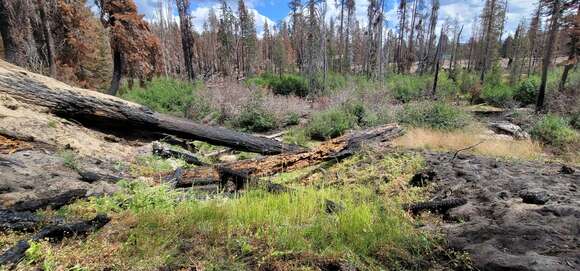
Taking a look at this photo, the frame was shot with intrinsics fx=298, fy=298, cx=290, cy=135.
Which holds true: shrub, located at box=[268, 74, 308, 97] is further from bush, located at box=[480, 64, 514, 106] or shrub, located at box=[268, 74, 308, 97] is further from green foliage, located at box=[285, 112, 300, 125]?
bush, located at box=[480, 64, 514, 106]

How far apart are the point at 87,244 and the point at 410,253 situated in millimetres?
2552

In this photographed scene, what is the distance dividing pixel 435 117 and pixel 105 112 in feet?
32.1

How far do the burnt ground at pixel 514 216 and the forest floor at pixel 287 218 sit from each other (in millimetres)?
12

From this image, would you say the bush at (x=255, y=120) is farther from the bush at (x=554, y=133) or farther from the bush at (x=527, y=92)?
the bush at (x=527, y=92)

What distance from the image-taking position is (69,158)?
4391 millimetres

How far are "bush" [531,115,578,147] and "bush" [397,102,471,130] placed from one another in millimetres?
1972

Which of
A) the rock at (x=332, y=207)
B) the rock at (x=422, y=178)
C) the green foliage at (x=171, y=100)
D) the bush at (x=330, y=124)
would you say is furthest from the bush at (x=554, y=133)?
the green foliage at (x=171, y=100)

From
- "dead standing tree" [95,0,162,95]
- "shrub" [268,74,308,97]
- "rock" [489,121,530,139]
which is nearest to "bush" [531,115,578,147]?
"rock" [489,121,530,139]

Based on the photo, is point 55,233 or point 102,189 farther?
point 102,189

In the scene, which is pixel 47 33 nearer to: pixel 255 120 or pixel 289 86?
pixel 255 120

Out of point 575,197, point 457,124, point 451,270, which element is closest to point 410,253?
point 451,270

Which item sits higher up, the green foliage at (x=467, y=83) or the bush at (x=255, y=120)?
the green foliage at (x=467, y=83)

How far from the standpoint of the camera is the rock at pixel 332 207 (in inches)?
128

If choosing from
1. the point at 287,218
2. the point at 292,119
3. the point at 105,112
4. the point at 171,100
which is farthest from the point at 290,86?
the point at 287,218
